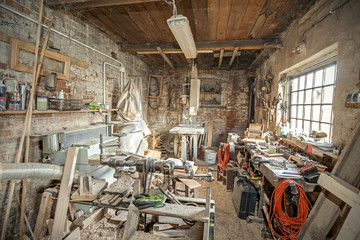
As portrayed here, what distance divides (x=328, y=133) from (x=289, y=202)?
1.04 metres

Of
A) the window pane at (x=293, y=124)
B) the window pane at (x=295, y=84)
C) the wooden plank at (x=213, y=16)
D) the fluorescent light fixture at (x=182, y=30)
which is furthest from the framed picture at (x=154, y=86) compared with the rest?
the window pane at (x=293, y=124)

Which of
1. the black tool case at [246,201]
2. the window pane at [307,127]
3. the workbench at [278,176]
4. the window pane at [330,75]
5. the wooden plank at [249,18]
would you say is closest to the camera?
the workbench at [278,176]

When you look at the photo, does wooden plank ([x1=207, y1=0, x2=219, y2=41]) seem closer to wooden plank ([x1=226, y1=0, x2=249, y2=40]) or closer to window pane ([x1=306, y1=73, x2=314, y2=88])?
wooden plank ([x1=226, y1=0, x2=249, y2=40])

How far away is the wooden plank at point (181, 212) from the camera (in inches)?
55.3

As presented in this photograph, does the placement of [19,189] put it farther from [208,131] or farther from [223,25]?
[208,131]

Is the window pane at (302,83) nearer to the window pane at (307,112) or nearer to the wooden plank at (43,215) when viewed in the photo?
the window pane at (307,112)

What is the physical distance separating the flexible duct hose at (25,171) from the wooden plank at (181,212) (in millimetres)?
855

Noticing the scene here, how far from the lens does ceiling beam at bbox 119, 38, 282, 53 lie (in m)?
3.47

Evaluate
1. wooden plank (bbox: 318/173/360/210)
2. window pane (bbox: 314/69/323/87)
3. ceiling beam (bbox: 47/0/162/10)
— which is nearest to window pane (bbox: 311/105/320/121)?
window pane (bbox: 314/69/323/87)

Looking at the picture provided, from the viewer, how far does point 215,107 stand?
21.3ft

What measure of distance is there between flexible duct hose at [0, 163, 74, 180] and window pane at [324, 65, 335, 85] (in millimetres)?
3319

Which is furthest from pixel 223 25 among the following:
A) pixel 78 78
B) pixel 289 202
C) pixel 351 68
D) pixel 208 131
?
pixel 208 131

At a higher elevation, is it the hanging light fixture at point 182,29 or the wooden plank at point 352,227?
the hanging light fixture at point 182,29

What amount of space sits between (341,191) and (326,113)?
1.38 meters
